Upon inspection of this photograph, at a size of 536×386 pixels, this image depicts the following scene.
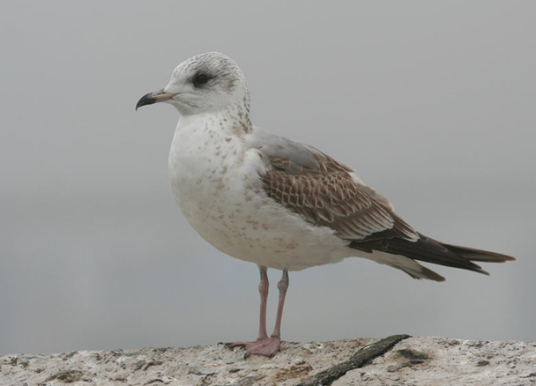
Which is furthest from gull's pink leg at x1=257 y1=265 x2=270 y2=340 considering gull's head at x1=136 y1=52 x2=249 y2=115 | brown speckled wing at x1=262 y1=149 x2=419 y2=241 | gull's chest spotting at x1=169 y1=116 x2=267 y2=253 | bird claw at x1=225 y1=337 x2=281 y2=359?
gull's head at x1=136 y1=52 x2=249 y2=115

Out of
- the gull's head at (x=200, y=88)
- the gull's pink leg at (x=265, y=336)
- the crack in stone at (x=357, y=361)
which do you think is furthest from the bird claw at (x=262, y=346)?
the gull's head at (x=200, y=88)

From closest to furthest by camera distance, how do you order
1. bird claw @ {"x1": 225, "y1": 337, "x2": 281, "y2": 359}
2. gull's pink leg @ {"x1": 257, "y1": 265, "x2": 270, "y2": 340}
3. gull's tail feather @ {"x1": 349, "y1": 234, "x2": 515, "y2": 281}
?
1. bird claw @ {"x1": 225, "y1": 337, "x2": 281, "y2": 359}
2. gull's pink leg @ {"x1": 257, "y1": 265, "x2": 270, "y2": 340}
3. gull's tail feather @ {"x1": 349, "y1": 234, "x2": 515, "y2": 281}

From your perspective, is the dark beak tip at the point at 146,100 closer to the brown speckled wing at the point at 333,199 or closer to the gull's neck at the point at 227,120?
A: the gull's neck at the point at 227,120

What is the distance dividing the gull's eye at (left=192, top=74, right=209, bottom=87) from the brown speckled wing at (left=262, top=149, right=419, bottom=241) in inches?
37.7

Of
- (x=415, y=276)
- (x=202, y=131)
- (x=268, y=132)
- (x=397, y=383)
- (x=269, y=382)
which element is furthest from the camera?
(x=415, y=276)

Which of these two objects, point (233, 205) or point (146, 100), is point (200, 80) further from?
point (233, 205)

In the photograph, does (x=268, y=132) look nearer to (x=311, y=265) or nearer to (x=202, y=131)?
(x=202, y=131)

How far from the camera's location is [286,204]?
700cm

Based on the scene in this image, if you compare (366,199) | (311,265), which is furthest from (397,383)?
(366,199)

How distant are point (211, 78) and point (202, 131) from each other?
563 millimetres

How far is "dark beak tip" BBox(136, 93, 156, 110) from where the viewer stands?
7219 mm

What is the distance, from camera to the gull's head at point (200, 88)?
7238mm

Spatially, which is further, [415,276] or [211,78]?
[415,276]

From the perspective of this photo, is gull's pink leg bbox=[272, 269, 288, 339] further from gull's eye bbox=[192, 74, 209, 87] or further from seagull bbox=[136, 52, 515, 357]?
gull's eye bbox=[192, 74, 209, 87]
